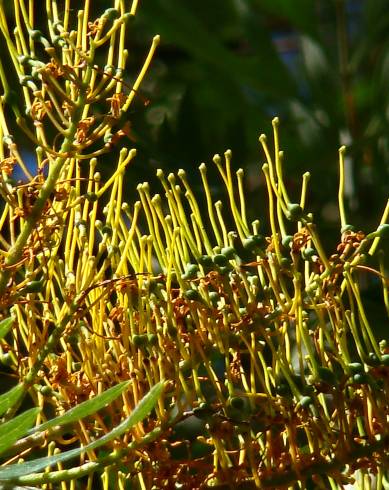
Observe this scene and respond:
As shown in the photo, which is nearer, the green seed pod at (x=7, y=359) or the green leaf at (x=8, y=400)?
the green leaf at (x=8, y=400)

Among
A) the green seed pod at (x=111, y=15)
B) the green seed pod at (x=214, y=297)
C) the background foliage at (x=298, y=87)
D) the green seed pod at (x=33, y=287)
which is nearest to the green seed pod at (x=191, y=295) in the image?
the green seed pod at (x=214, y=297)

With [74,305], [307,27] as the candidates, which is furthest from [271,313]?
[307,27]

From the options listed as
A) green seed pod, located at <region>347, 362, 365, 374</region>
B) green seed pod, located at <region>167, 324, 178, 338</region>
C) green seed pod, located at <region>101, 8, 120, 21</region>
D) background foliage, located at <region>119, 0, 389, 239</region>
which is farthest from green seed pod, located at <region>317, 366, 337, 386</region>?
background foliage, located at <region>119, 0, 389, 239</region>

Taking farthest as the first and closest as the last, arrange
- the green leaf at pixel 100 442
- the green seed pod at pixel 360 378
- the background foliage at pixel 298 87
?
the background foliage at pixel 298 87
the green seed pod at pixel 360 378
the green leaf at pixel 100 442

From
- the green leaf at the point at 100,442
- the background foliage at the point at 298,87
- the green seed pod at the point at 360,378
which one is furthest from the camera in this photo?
the background foliage at the point at 298,87

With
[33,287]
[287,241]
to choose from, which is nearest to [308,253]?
[287,241]

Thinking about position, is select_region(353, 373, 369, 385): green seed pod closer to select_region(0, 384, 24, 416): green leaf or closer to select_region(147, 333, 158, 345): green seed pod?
select_region(147, 333, 158, 345): green seed pod

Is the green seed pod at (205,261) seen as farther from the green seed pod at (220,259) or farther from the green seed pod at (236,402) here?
the green seed pod at (236,402)
